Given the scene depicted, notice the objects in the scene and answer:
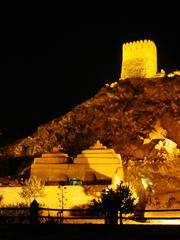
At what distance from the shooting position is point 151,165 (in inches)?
1959

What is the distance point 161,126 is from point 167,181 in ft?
38.5

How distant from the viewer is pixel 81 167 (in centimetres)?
3859

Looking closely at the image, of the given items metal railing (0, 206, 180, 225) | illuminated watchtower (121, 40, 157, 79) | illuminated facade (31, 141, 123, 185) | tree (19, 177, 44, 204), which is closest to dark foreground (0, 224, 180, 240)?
metal railing (0, 206, 180, 225)

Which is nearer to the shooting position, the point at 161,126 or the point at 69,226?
the point at 69,226

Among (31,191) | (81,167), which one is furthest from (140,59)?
(31,191)

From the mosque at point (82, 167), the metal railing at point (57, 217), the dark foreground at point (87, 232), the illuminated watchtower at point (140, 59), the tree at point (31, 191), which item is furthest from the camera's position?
the illuminated watchtower at point (140, 59)

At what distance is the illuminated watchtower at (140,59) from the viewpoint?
207 feet

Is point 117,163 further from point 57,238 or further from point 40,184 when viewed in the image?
point 57,238

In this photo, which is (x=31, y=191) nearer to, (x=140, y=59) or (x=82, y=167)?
(x=82, y=167)

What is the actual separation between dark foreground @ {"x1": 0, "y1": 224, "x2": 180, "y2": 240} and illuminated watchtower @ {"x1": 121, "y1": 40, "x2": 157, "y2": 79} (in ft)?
158

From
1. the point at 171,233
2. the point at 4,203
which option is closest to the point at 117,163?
the point at 4,203

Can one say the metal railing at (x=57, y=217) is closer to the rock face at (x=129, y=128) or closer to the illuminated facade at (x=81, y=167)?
the illuminated facade at (x=81, y=167)

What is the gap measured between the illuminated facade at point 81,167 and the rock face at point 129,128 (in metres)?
8.83

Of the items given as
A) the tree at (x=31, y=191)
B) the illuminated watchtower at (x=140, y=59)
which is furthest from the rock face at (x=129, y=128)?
the tree at (x=31, y=191)
